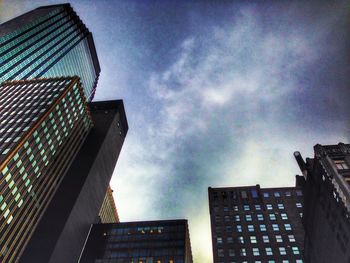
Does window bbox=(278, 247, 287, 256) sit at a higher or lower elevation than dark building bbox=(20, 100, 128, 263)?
lower

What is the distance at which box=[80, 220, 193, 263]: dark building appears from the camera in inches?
3937

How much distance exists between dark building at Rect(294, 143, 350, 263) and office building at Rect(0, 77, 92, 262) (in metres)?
78.0

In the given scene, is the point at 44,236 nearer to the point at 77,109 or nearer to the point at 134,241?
the point at 134,241

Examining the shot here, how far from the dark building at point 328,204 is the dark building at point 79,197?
72282 millimetres

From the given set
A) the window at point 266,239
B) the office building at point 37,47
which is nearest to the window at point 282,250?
the window at point 266,239

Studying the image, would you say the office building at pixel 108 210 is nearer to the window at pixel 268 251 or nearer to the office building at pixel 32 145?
the office building at pixel 32 145

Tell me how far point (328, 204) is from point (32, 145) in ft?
273

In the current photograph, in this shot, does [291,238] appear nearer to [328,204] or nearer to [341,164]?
[328,204]

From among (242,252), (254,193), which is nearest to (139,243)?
(242,252)

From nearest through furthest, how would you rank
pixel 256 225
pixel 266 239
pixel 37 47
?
pixel 266 239 → pixel 256 225 → pixel 37 47

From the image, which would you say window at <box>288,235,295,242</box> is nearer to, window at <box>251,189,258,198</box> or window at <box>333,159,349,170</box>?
window at <box>251,189,258,198</box>

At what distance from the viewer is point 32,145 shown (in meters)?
101

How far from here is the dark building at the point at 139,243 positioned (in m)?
100

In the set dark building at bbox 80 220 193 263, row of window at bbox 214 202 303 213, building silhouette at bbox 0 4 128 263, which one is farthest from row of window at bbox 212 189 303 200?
building silhouette at bbox 0 4 128 263
